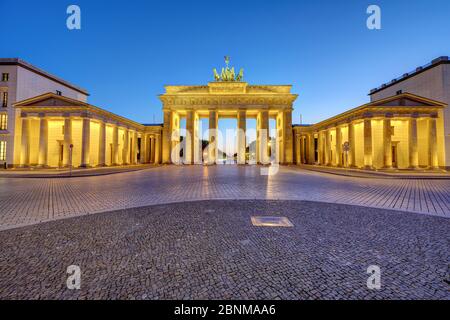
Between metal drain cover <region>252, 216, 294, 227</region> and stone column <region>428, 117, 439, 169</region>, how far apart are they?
3507cm

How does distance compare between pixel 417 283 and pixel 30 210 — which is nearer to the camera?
pixel 417 283

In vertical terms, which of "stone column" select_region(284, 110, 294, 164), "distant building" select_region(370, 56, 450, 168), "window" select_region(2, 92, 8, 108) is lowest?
"stone column" select_region(284, 110, 294, 164)

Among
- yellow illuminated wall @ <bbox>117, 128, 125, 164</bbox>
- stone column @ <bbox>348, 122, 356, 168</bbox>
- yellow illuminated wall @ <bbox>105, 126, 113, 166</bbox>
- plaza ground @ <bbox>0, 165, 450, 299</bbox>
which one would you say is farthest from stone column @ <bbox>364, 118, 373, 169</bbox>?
yellow illuminated wall @ <bbox>117, 128, 125, 164</bbox>

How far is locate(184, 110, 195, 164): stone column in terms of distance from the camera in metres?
39.0

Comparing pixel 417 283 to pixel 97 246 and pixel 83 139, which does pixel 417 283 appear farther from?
pixel 83 139

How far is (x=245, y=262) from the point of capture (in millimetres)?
2908

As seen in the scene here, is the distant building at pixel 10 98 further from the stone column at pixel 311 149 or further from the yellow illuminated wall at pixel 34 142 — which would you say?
the stone column at pixel 311 149

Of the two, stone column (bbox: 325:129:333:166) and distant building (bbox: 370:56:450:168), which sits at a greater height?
distant building (bbox: 370:56:450:168)

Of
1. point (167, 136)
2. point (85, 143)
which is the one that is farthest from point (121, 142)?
point (85, 143)

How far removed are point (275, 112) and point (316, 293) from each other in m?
42.8

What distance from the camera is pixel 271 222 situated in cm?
480

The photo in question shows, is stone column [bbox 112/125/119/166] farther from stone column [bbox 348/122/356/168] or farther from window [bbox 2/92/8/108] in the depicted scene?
stone column [bbox 348/122/356/168]
